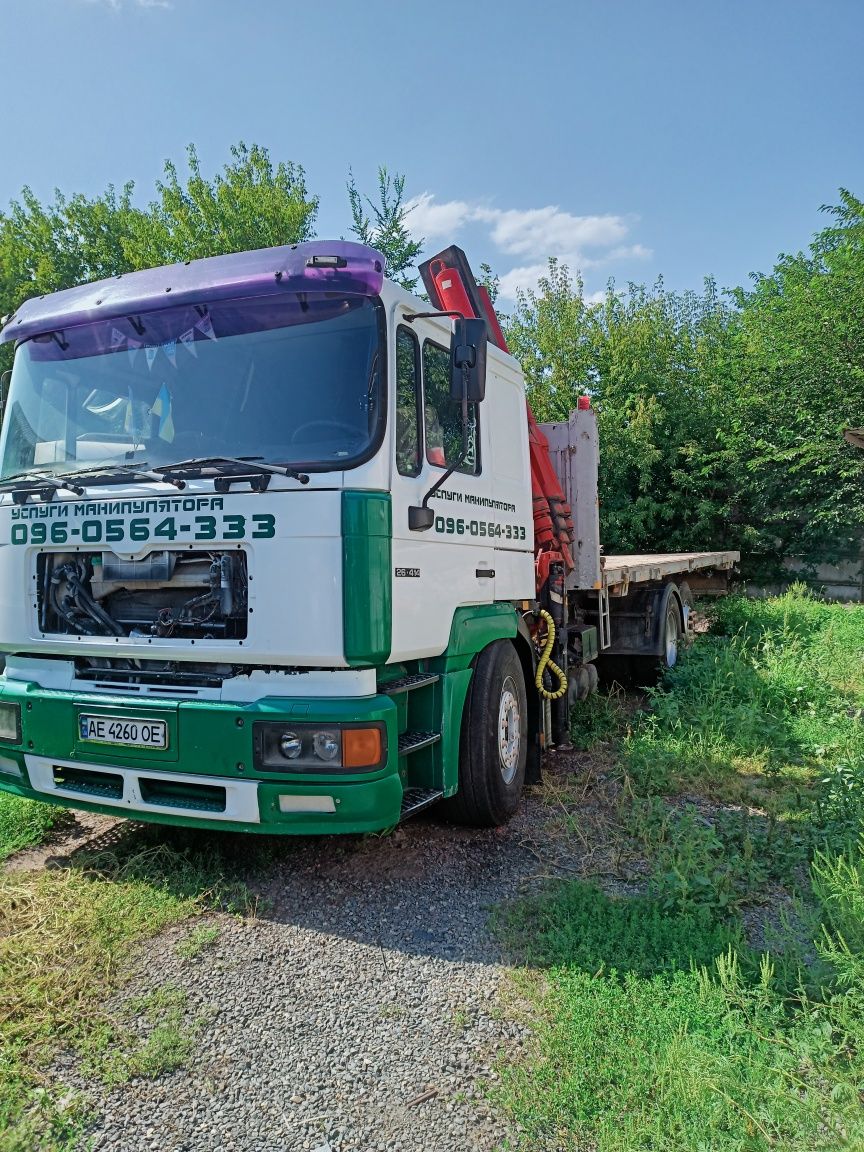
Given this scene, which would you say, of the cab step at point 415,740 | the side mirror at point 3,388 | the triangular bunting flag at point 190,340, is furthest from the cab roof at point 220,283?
the cab step at point 415,740

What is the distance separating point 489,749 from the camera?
4.20 metres

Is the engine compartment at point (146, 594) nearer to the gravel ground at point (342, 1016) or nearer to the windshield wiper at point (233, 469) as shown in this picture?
the windshield wiper at point (233, 469)

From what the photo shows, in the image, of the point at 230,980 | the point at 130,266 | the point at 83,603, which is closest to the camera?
the point at 230,980

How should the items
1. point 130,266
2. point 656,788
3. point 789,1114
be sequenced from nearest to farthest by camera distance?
point 789,1114, point 656,788, point 130,266

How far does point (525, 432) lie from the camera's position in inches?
207

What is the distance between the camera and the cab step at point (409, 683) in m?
3.46

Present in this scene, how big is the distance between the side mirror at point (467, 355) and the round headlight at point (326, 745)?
161cm

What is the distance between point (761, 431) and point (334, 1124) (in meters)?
14.9

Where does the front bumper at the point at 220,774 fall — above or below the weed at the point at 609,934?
above

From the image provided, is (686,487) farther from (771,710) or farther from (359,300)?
(359,300)

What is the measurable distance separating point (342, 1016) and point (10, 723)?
7.14 ft

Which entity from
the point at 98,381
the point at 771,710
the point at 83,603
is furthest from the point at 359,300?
the point at 771,710

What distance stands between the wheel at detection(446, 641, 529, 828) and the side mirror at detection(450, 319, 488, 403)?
1551mm

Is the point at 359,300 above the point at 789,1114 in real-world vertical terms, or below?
above
